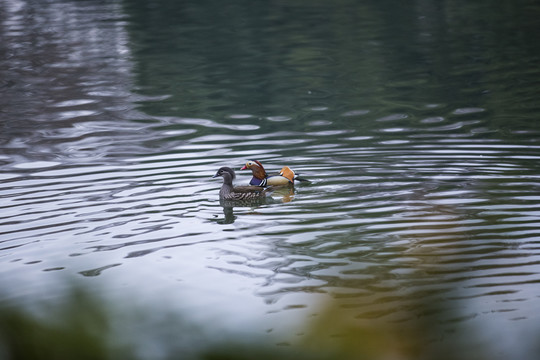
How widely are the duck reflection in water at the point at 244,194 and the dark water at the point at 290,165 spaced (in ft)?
0.40

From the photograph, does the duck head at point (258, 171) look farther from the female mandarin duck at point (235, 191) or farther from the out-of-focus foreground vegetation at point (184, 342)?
the out-of-focus foreground vegetation at point (184, 342)

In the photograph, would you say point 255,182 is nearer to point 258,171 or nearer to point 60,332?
point 258,171

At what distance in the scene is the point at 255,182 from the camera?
1100 cm

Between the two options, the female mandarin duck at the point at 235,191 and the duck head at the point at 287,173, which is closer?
the female mandarin duck at the point at 235,191

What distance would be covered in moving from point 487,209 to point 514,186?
1.04 meters

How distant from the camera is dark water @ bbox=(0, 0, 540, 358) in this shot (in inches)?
188

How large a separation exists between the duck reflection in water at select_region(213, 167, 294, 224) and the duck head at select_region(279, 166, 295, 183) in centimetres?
14

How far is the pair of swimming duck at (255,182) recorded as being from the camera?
10344 mm

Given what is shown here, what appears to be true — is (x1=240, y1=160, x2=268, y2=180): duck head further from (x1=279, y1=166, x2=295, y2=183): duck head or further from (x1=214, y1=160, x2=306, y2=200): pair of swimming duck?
(x1=279, y1=166, x2=295, y2=183): duck head

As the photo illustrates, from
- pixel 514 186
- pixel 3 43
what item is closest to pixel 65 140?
pixel 514 186

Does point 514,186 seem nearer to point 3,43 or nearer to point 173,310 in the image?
point 173,310

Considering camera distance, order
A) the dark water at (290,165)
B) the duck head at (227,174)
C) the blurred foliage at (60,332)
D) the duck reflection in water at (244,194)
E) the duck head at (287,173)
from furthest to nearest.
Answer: the duck head at (287,173) < the duck head at (227,174) < the duck reflection in water at (244,194) < the dark water at (290,165) < the blurred foliage at (60,332)

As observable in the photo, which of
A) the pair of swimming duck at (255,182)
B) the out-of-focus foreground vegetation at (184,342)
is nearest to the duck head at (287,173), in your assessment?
the pair of swimming duck at (255,182)

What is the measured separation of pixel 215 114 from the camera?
16688mm
